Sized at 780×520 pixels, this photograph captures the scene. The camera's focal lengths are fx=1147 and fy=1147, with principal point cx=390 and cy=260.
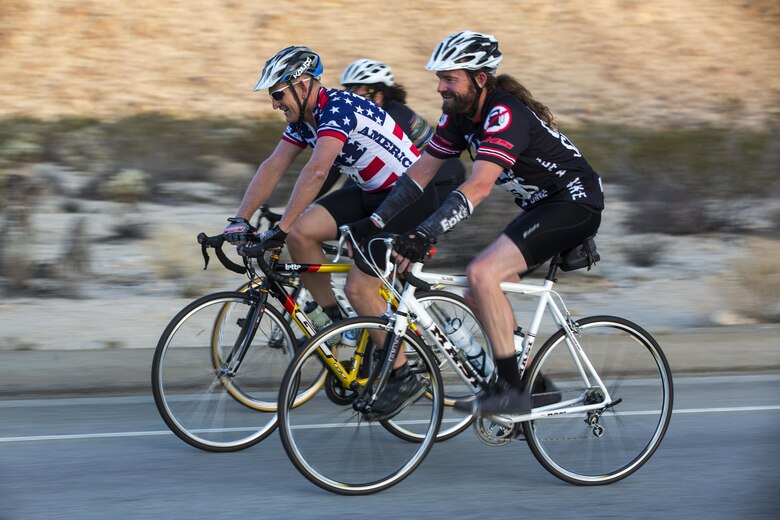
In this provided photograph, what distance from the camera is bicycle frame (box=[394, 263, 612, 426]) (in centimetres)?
547

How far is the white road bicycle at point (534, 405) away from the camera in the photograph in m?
5.39

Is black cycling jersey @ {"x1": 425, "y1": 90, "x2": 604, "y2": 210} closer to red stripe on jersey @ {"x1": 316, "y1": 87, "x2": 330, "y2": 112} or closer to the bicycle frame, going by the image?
the bicycle frame

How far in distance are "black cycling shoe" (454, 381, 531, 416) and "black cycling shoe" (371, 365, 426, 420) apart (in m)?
0.29

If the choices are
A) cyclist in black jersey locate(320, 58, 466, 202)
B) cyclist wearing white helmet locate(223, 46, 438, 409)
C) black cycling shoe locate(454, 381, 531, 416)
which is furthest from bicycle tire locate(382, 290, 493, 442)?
cyclist in black jersey locate(320, 58, 466, 202)

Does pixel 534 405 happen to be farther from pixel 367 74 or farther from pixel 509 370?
pixel 367 74

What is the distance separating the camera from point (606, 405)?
5750mm

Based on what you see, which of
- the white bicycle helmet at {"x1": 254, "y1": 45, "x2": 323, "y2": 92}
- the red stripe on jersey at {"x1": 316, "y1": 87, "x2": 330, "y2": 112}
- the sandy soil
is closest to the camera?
the white bicycle helmet at {"x1": 254, "y1": 45, "x2": 323, "y2": 92}

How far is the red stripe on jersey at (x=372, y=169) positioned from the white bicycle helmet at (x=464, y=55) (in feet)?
3.71

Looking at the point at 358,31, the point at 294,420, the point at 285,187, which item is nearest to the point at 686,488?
the point at 294,420

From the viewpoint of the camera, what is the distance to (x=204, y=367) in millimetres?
6375

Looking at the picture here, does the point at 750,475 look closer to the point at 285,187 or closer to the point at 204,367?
the point at 204,367

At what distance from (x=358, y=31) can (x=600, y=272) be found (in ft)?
63.1

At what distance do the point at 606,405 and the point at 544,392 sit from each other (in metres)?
0.35

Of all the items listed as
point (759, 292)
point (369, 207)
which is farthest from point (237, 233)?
point (759, 292)
